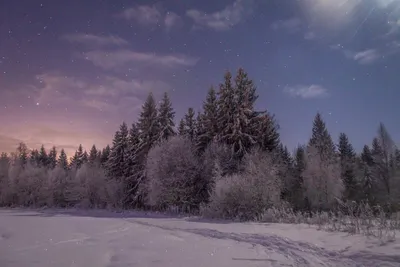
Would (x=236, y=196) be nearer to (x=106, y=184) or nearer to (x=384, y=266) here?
(x=384, y=266)

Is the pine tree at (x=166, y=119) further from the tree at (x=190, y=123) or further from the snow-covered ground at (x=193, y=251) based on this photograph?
the snow-covered ground at (x=193, y=251)

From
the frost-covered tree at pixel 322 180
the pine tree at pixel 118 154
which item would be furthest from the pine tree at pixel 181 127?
the frost-covered tree at pixel 322 180

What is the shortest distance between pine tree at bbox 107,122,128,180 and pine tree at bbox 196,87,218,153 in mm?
12425

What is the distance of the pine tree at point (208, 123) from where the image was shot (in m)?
36.7

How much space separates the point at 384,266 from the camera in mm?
5664

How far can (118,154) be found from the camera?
152ft

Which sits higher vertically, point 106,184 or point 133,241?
point 106,184

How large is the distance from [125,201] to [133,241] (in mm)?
35253

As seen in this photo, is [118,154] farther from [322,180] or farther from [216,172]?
[322,180]

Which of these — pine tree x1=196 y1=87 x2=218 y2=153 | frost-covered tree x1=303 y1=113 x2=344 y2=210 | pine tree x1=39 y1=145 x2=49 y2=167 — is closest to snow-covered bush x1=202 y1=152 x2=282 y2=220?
pine tree x1=196 y1=87 x2=218 y2=153

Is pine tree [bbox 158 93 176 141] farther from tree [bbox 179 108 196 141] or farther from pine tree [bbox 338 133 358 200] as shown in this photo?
pine tree [bbox 338 133 358 200]

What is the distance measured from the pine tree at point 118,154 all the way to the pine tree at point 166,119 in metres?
8.39

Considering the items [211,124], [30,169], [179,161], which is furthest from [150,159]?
[30,169]

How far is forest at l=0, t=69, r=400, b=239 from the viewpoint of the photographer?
74.5 ft
